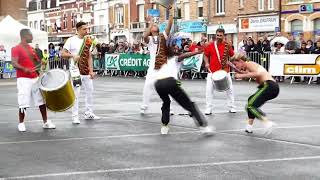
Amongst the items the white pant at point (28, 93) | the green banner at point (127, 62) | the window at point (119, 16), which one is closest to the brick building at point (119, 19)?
the window at point (119, 16)

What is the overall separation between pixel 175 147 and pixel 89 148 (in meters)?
1.26

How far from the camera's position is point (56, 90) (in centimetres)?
1097

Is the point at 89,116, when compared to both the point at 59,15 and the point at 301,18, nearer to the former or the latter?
the point at 301,18

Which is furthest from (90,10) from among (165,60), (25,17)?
(165,60)

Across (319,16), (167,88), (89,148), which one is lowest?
(89,148)

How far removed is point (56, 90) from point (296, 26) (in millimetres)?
37007

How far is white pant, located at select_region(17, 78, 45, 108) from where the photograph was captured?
1149 cm

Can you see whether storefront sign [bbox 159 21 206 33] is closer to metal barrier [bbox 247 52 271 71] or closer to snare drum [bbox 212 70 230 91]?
metal barrier [bbox 247 52 271 71]

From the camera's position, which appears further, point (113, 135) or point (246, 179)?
point (113, 135)

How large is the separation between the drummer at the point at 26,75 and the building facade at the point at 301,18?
33762mm

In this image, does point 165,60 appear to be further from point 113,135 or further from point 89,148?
point 89,148

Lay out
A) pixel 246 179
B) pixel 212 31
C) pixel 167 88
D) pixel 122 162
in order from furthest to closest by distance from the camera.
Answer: pixel 212 31 → pixel 167 88 → pixel 122 162 → pixel 246 179

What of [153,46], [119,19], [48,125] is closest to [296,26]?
[119,19]

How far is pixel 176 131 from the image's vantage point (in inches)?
440
